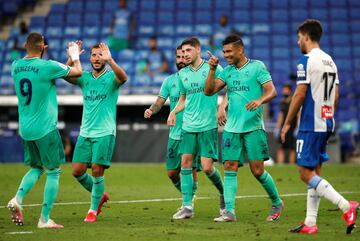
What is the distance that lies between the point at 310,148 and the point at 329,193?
52 centimetres

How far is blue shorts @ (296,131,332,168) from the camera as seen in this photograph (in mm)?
9562

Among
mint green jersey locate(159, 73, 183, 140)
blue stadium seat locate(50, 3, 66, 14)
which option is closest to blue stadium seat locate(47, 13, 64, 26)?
blue stadium seat locate(50, 3, 66, 14)

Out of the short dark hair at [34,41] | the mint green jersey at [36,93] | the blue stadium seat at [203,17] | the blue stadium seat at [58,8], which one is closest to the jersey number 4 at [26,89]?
the mint green jersey at [36,93]

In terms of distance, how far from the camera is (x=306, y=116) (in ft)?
31.7

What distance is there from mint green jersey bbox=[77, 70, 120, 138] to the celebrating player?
290cm

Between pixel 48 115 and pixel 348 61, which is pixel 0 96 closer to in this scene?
pixel 348 61

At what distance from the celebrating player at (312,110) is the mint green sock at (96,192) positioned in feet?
9.39

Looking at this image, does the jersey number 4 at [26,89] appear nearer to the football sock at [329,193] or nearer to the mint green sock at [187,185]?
the mint green sock at [187,185]

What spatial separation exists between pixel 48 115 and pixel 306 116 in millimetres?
3161

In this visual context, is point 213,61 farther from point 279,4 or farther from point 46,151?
point 279,4

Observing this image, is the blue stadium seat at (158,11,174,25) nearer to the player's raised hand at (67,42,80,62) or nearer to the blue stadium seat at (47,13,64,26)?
the blue stadium seat at (47,13,64,26)

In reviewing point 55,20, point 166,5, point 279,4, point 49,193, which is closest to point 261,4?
point 279,4

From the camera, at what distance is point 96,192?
1145cm

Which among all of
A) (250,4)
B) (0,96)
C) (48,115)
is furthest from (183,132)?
(250,4)
